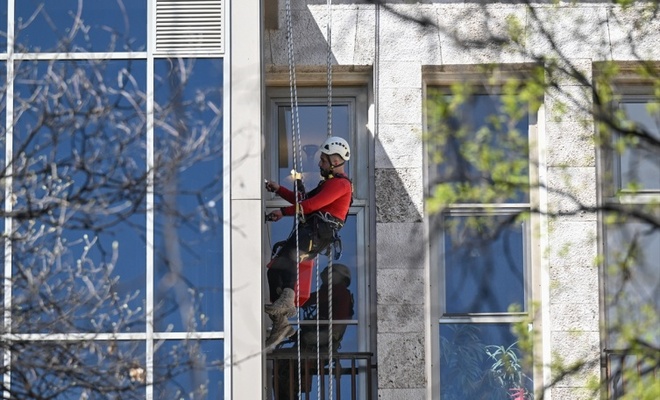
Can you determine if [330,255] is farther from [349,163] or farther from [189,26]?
[189,26]

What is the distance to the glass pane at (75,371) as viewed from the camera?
12617 millimetres

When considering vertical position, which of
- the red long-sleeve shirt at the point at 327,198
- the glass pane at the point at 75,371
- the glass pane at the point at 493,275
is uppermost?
the red long-sleeve shirt at the point at 327,198

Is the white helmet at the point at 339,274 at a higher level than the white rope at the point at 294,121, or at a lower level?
A: lower

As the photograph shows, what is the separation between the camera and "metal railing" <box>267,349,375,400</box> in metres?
18.0

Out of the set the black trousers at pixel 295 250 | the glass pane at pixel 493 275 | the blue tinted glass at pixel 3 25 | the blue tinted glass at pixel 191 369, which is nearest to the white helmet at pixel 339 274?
the black trousers at pixel 295 250

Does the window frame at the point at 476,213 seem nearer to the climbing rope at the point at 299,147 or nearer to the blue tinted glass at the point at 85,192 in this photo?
the climbing rope at the point at 299,147

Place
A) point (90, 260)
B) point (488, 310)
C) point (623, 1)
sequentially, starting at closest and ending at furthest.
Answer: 1. point (623, 1)
2. point (90, 260)
3. point (488, 310)

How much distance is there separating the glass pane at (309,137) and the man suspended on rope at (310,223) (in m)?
0.85

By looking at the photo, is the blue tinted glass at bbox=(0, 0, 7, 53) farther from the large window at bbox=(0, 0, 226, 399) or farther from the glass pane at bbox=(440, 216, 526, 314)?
the glass pane at bbox=(440, 216, 526, 314)

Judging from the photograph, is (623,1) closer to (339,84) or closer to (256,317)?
(256,317)

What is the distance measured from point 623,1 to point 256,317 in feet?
17.5

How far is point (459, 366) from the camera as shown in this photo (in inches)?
725

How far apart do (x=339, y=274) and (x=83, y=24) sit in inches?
157

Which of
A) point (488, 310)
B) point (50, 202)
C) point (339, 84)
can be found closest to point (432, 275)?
point (488, 310)
